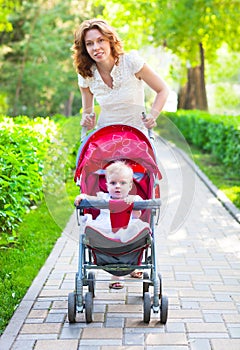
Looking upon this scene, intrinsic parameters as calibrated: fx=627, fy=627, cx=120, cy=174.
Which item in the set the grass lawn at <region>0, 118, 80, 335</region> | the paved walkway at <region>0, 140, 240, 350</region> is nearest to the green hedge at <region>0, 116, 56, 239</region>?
the grass lawn at <region>0, 118, 80, 335</region>

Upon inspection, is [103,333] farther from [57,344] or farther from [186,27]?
[186,27]

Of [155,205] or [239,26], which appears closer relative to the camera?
[155,205]

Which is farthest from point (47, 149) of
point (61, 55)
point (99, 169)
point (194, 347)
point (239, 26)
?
point (61, 55)

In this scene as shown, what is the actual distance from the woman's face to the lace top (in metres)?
0.19

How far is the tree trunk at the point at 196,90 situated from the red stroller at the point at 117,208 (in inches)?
864

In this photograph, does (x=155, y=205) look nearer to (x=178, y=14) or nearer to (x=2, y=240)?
(x=2, y=240)

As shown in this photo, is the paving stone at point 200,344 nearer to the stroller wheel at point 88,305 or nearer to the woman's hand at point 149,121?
the stroller wheel at point 88,305

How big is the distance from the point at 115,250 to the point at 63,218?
80 cm

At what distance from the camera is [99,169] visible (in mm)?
4715

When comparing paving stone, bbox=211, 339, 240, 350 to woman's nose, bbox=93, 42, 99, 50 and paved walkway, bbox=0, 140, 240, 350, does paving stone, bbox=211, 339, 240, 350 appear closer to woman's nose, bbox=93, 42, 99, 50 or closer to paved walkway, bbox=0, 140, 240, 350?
paved walkway, bbox=0, 140, 240, 350

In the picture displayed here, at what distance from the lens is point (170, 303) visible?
4.98 meters

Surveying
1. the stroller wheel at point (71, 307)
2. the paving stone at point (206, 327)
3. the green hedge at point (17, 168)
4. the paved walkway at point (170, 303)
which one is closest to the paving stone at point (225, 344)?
the paved walkway at point (170, 303)

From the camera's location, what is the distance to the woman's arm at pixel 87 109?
490cm

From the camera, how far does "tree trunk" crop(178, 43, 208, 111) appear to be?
26984 mm
